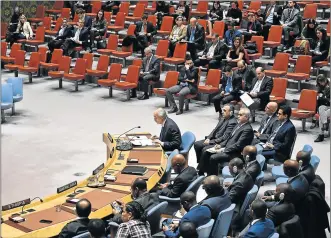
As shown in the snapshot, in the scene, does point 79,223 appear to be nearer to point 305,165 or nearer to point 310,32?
point 305,165

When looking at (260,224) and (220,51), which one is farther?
(220,51)

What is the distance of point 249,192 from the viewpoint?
9008 millimetres

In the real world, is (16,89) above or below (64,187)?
below

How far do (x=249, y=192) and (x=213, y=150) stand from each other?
273 centimetres

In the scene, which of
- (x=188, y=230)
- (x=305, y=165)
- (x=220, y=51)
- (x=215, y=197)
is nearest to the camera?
(x=188, y=230)

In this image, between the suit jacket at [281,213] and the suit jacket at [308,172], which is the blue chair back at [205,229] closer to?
the suit jacket at [281,213]

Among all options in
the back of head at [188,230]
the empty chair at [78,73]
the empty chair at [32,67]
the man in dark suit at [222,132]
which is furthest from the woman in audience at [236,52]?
the back of head at [188,230]

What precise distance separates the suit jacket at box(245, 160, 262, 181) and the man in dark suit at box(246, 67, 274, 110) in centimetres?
476

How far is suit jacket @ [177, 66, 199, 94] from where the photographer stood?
51.6 feet

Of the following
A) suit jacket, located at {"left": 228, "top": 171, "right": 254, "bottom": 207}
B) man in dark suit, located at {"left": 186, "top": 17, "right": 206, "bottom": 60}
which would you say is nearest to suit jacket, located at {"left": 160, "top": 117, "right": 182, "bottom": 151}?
suit jacket, located at {"left": 228, "top": 171, "right": 254, "bottom": 207}

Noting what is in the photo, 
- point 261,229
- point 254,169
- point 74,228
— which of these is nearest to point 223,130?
point 254,169

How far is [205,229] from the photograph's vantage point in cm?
798

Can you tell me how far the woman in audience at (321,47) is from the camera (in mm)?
16234

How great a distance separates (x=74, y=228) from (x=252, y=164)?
3101 mm
